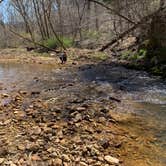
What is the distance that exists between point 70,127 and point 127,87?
13.2 ft

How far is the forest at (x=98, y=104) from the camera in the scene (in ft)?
17.0

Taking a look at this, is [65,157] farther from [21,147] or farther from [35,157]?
[21,147]

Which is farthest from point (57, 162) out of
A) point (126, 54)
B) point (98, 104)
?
point (126, 54)

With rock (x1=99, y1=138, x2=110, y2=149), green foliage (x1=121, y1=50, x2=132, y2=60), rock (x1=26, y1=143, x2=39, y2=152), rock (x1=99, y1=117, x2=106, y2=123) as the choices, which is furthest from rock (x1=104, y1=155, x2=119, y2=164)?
green foliage (x1=121, y1=50, x2=132, y2=60)

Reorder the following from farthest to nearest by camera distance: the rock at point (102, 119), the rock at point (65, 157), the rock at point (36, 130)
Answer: the rock at point (102, 119)
the rock at point (36, 130)
the rock at point (65, 157)

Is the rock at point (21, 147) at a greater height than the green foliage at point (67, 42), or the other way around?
the green foliage at point (67, 42)

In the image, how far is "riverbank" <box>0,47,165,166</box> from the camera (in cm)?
505

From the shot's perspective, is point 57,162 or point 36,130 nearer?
point 57,162

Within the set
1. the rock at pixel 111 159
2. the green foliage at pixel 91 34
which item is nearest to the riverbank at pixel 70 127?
the rock at pixel 111 159

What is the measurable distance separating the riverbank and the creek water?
48 mm

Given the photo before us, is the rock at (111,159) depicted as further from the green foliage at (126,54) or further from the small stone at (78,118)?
the green foliage at (126,54)

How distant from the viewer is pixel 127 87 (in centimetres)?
995

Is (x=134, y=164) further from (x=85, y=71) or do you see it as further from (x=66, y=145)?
(x=85, y=71)

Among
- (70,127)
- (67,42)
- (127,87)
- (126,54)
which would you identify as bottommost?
(70,127)
